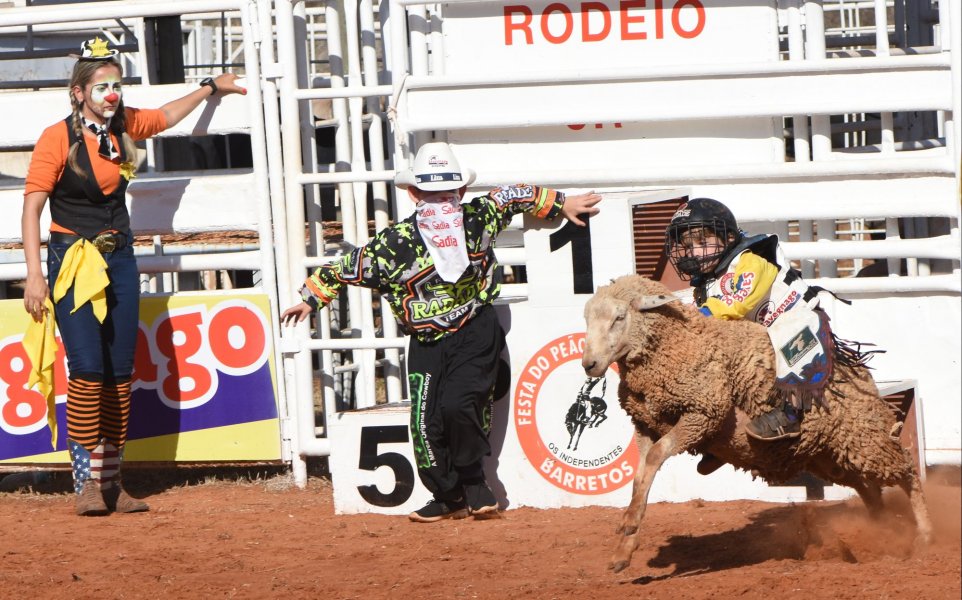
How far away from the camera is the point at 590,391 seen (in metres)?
6.95

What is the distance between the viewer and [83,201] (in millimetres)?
7301

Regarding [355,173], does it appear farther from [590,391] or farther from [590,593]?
[590,593]

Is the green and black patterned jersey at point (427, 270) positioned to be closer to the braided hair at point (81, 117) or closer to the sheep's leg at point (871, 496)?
the braided hair at point (81, 117)

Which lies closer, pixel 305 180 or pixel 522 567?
pixel 522 567

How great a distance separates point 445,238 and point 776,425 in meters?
2.06

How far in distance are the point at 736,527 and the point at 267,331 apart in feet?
9.74

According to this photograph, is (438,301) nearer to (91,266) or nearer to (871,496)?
(91,266)

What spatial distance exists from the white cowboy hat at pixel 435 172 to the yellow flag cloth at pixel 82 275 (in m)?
1.73

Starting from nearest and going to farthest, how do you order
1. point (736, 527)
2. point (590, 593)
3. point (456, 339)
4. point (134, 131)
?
point (590, 593) → point (736, 527) → point (456, 339) → point (134, 131)

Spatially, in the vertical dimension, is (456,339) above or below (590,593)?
above

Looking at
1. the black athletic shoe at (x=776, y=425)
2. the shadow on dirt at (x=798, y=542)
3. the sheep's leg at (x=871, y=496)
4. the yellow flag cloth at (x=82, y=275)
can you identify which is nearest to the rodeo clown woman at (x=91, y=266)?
the yellow flag cloth at (x=82, y=275)

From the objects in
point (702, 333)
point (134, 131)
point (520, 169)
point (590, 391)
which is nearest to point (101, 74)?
point (134, 131)

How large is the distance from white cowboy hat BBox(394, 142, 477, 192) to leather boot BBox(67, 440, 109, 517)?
7.74 ft

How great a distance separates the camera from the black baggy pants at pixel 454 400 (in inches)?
268
